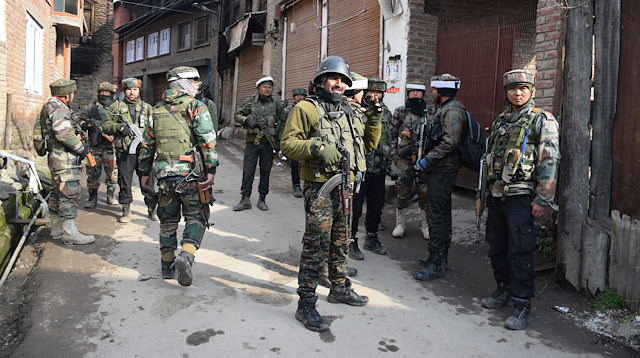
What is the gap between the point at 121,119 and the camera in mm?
6871

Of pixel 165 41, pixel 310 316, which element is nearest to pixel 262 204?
pixel 310 316

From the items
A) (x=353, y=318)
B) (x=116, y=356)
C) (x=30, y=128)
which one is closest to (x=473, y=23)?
(x=353, y=318)

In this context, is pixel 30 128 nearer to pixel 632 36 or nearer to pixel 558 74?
pixel 558 74

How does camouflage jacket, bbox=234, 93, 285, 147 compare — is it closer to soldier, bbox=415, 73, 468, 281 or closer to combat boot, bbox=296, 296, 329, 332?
soldier, bbox=415, 73, 468, 281

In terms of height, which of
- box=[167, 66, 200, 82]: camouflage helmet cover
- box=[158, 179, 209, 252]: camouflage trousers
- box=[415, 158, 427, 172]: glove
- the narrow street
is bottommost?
the narrow street

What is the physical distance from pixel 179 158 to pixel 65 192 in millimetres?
2043

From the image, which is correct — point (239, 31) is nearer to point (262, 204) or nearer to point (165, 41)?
point (262, 204)

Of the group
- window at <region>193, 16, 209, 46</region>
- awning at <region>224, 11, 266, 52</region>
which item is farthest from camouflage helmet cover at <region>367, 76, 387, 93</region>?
window at <region>193, 16, 209, 46</region>

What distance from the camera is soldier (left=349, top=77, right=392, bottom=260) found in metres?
5.34

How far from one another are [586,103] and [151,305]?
13.4ft

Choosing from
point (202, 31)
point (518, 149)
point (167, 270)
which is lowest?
point (167, 270)

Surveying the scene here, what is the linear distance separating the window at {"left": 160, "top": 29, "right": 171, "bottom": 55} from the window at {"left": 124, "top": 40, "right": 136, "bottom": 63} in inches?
221

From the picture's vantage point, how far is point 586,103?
427cm

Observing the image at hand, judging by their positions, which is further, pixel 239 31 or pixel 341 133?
pixel 239 31
